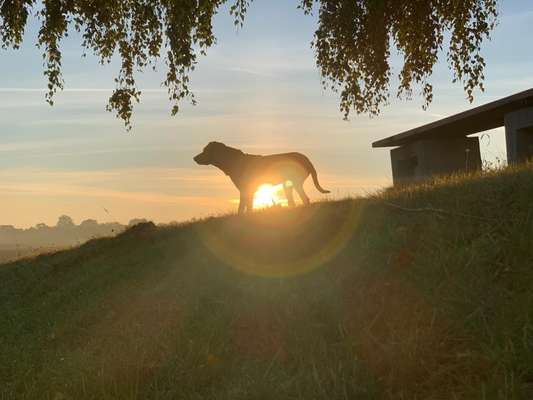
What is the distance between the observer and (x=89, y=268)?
459 inches

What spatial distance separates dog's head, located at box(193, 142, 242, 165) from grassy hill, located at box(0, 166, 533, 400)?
4.87m

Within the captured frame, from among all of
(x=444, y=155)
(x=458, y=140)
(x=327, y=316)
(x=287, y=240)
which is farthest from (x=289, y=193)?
(x=458, y=140)

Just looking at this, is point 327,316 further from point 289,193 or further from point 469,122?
point 469,122

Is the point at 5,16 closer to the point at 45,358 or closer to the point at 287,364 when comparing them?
the point at 45,358

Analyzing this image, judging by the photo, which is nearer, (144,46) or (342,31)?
(342,31)

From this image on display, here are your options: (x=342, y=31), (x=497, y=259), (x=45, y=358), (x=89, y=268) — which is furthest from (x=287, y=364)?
(x=342, y=31)

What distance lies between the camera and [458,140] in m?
22.0

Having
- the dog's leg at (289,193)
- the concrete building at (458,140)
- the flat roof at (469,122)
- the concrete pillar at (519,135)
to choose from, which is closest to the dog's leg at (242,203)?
the dog's leg at (289,193)

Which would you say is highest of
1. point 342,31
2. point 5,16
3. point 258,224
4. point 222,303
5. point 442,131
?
point 5,16

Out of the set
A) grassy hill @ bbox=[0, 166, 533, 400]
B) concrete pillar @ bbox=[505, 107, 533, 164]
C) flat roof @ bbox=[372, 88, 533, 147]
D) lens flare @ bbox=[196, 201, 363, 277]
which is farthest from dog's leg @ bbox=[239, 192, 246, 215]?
concrete pillar @ bbox=[505, 107, 533, 164]

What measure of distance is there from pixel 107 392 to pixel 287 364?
1.67 meters

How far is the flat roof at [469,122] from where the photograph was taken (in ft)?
52.7

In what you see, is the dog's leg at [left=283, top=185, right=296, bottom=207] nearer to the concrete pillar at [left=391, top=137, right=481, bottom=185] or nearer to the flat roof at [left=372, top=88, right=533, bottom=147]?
the flat roof at [left=372, top=88, right=533, bottom=147]

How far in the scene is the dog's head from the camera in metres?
13.9
